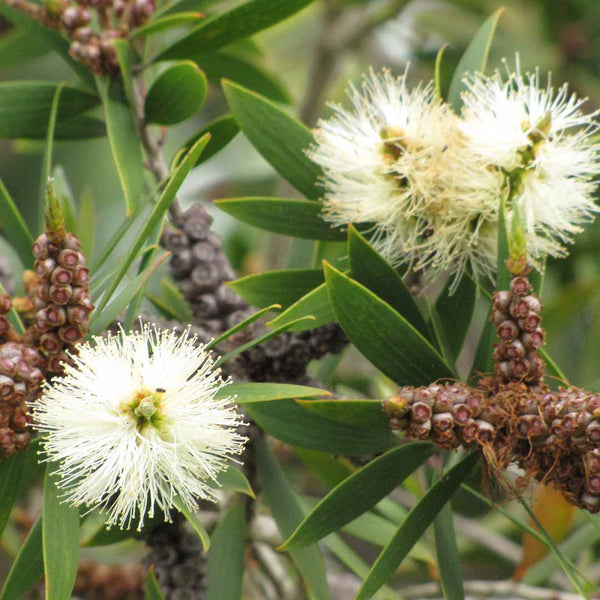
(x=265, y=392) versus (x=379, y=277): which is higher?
(x=379, y=277)

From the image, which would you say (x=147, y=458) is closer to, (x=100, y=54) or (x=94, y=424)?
(x=94, y=424)

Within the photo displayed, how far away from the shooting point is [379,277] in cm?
83

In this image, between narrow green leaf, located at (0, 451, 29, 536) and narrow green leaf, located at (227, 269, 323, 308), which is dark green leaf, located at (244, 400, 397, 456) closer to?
narrow green leaf, located at (227, 269, 323, 308)

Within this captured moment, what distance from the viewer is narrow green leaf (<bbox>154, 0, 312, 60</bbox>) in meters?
1.01

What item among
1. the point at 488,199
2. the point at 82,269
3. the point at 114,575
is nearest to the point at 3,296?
the point at 82,269

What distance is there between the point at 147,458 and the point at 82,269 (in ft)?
0.61

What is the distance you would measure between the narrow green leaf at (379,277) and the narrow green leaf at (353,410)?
0.43 feet

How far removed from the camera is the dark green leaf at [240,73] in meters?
1.26

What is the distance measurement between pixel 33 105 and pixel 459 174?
58 cm

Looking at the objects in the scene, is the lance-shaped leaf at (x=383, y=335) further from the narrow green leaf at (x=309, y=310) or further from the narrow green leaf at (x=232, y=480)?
the narrow green leaf at (x=232, y=480)

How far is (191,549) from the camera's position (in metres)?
1.05

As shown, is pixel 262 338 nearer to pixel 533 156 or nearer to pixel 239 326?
pixel 239 326

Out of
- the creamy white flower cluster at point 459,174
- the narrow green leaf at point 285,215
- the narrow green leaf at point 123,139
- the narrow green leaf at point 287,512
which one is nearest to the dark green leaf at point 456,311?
the creamy white flower cluster at point 459,174

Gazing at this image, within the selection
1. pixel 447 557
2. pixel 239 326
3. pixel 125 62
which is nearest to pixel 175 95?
pixel 125 62
